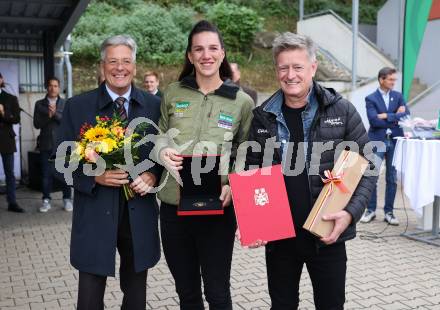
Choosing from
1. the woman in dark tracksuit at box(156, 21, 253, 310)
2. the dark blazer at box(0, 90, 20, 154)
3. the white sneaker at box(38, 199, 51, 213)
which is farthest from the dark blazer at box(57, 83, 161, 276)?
the white sneaker at box(38, 199, 51, 213)

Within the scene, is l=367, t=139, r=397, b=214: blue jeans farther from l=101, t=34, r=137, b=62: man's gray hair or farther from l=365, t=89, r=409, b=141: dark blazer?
l=101, t=34, r=137, b=62: man's gray hair

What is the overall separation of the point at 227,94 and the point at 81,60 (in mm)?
12686

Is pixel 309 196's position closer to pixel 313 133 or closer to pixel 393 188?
pixel 313 133

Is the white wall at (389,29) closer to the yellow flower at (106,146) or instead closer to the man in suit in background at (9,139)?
the man in suit in background at (9,139)

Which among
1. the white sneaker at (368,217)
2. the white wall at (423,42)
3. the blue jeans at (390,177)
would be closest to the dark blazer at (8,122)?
the white sneaker at (368,217)

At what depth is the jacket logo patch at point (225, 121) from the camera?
3205 millimetres

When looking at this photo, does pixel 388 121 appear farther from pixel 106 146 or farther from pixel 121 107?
pixel 106 146

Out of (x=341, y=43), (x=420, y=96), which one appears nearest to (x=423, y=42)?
(x=420, y=96)

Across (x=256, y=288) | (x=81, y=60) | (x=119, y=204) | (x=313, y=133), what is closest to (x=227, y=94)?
(x=313, y=133)

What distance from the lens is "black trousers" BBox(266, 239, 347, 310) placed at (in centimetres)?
299

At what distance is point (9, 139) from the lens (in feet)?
27.9

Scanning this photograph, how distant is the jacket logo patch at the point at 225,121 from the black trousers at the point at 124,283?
2.50 ft

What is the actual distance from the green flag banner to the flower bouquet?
37.5 ft

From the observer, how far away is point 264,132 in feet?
9.90
